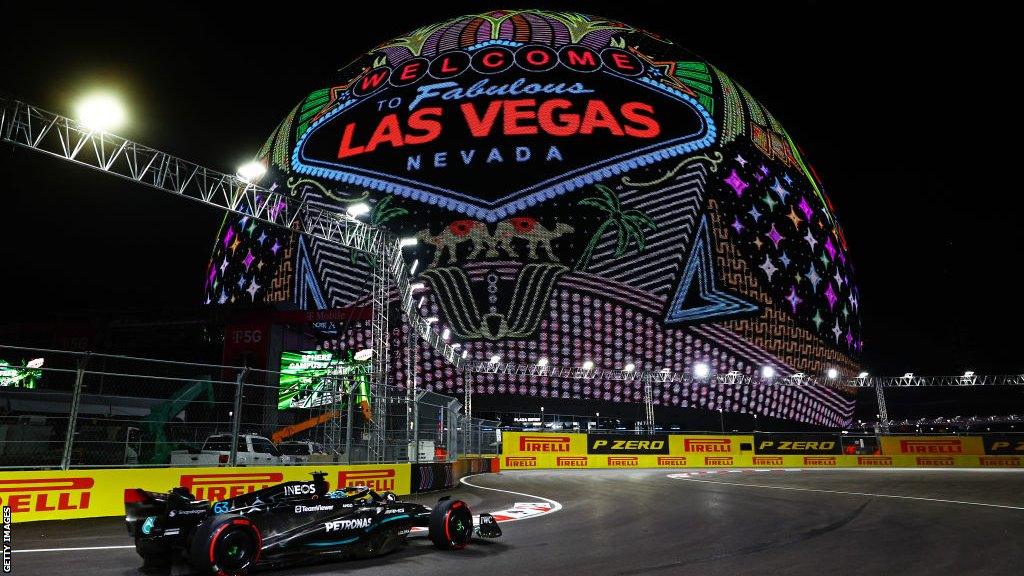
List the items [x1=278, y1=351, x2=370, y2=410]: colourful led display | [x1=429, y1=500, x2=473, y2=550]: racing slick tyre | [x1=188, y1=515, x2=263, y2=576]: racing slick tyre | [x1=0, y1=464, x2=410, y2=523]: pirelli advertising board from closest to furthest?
[x1=188, y1=515, x2=263, y2=576]: racing slick tyre
[x1=429, y1=500, x2=473, y2=550]: racing slick tyre
[x1=0, y1=464, x2=410, y2=523]: pirelli advertising board
[x1=278, y1=351, x2=370, y2=410]: colourful led display

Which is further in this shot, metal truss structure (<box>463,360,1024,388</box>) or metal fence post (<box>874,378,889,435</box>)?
metal truss structure (<box>463,360,1024,388</box>)

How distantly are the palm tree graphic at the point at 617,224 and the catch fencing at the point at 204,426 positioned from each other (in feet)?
101

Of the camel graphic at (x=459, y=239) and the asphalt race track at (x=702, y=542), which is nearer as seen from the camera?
the asphalt race track at (x=702, y=542)

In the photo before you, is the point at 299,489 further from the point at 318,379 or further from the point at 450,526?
the point at 318,379

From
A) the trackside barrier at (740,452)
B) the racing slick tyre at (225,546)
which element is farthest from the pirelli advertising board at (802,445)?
the racing slick tyre at (225,546)

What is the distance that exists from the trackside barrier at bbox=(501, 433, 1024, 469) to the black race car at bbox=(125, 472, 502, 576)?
88.9 feet

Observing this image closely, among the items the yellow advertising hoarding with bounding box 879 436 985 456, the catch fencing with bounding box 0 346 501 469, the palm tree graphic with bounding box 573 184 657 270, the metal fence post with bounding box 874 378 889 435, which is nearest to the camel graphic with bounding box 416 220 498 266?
the palm tree graphic with bounding box 573 184 657 270

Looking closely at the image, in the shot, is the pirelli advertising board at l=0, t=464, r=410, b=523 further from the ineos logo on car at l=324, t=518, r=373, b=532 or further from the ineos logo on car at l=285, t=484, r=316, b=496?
the ineos logo on car at l=324, t=518, r=373, b=532

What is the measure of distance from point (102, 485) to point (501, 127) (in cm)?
5664

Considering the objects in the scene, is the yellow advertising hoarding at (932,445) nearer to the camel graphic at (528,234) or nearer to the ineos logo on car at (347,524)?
the camel graphic at (528,234)

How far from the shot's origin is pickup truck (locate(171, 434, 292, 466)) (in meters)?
16.7

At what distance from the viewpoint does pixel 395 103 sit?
217 ft

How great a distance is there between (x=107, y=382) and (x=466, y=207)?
3453cm

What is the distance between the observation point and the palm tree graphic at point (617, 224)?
60.6 m
